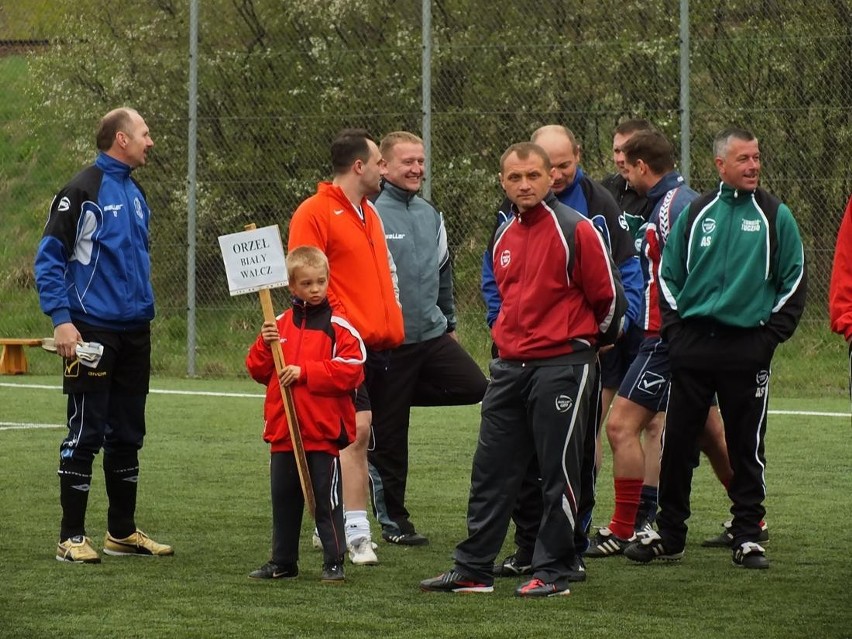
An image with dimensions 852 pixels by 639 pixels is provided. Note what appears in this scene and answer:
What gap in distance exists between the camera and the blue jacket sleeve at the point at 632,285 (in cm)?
737

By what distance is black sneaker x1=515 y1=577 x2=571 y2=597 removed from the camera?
6488mm

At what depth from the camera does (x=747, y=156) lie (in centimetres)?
712

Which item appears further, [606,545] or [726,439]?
[606,545]

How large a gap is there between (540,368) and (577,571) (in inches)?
36.2

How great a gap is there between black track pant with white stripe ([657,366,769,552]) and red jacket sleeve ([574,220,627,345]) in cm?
84

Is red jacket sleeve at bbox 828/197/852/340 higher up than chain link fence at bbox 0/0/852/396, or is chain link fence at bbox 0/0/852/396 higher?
chain link fence at bbox 0/0/852/396

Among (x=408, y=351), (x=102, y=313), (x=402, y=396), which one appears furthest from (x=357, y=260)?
(x=102, y=313)

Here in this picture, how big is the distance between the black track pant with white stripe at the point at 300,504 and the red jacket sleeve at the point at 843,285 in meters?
2.12

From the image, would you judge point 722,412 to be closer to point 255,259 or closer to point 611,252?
point 611,252

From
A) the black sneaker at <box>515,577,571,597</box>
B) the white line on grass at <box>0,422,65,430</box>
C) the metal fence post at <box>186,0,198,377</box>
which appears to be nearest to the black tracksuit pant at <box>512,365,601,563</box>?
the black sneaker at <box>515,577,571,597</box>

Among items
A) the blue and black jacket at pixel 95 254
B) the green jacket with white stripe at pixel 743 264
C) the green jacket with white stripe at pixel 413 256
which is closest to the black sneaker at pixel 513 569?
the green jacket with white stripe at pixel 743 264

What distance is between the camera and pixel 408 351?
817cm

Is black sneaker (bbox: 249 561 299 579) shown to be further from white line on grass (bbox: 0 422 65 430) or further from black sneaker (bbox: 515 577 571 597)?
white line on grass (bbox: 0 422 65 430)

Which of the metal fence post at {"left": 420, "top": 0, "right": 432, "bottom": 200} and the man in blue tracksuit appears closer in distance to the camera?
the man in blue tracksuit
